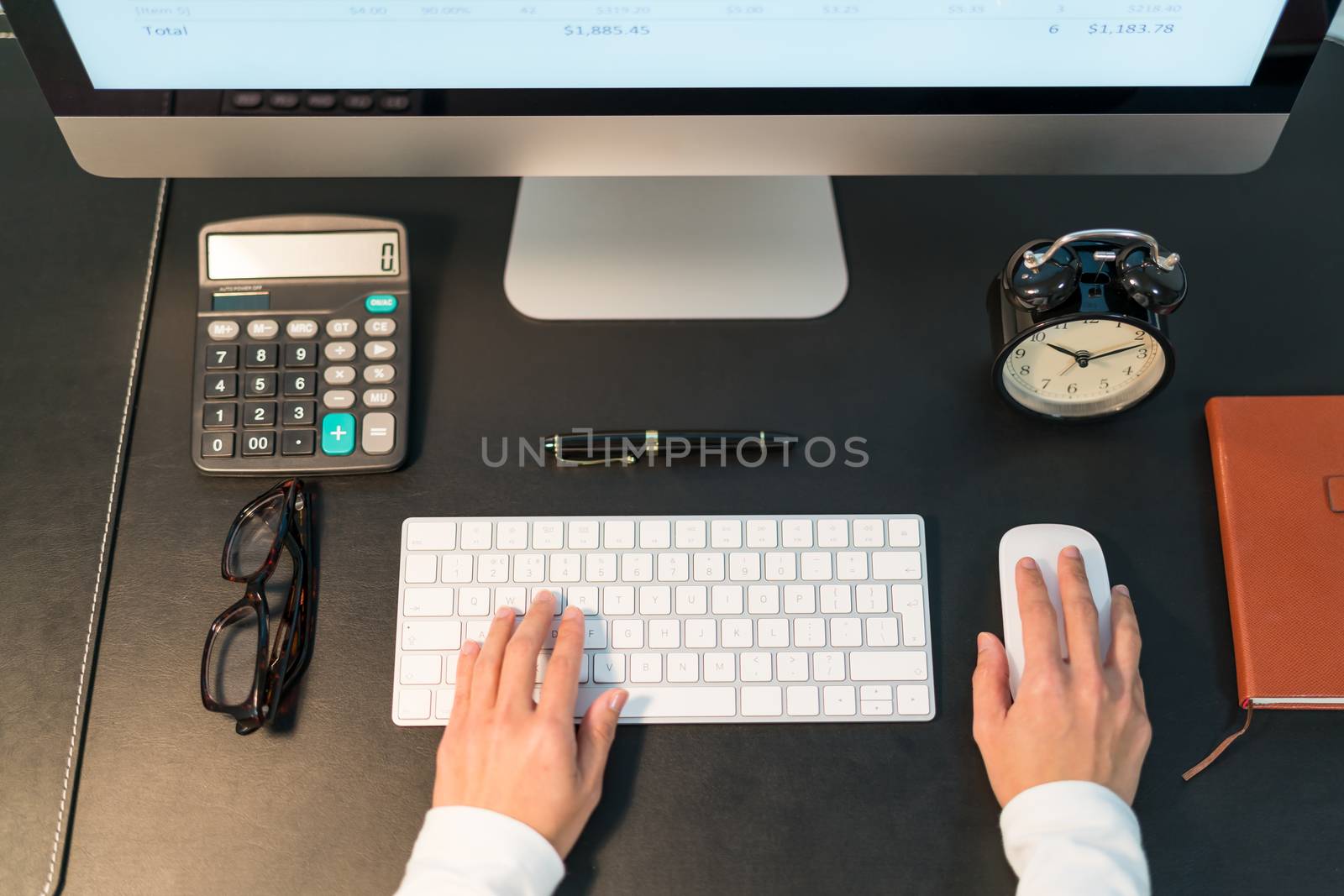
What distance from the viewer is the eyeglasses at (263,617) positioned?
0.63 m

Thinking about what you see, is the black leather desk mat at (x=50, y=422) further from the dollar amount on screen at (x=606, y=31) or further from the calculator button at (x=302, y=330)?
the dollar amount on screen at (x=606, y=31)

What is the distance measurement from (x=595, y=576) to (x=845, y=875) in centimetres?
25

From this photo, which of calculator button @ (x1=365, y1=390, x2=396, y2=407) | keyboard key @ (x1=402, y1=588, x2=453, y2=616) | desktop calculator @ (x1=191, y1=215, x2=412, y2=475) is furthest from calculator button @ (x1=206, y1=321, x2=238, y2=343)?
keyboard key @ (x1=402, y1=588, x2=453, y2=616)

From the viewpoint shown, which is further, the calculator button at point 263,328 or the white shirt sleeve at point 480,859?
the calculator button at point 263,328

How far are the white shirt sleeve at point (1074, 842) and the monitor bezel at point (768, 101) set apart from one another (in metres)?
0.42

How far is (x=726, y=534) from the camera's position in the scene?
68cm

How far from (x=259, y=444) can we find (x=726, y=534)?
339mm

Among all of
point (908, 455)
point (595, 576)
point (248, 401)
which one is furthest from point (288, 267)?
point (908, 455)

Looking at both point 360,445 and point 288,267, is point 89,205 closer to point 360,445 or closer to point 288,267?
point 288,267

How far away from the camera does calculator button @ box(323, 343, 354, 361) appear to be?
71 cm

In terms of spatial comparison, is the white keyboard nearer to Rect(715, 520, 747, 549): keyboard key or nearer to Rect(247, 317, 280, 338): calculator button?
Rect(715, 520, 747, 549): keyboard key

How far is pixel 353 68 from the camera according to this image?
589mm

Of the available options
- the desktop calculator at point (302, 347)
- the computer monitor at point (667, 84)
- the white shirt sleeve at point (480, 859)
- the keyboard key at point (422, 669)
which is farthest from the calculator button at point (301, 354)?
the white shirt sleeve at point (480, 859)

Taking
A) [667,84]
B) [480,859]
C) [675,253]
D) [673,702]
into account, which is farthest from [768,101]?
[480,859]
